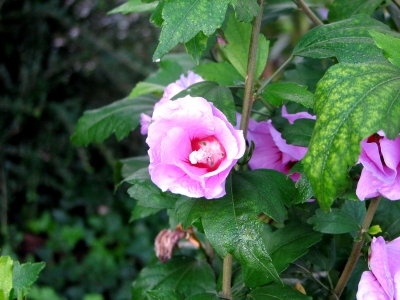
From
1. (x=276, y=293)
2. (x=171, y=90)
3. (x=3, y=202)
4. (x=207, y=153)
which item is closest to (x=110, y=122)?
(x=171, y=90)

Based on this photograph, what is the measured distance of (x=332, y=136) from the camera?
0.42 meters

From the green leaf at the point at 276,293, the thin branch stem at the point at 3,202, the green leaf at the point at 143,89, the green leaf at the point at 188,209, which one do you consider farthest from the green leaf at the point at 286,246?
the thin branch stem at the point at 3,202

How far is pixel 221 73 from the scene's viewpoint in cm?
65

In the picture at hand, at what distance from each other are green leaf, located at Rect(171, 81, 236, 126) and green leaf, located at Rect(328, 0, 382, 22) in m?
0.27

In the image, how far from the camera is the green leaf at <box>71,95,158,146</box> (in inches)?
31.2

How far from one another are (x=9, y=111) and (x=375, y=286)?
2.14 meters

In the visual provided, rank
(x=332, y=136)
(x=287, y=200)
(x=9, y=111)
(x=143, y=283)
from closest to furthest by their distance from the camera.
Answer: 1. (x=332, y=136)
2. (x=287, y=200)
3. (x=143, y=283)
4. (x=9, y=111)

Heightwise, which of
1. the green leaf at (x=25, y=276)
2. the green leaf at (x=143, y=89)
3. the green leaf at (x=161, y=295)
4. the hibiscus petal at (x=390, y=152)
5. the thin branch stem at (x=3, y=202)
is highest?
the hibiscus petal at (x=390, y=152)

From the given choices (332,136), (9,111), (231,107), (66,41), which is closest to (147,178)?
(231,107)

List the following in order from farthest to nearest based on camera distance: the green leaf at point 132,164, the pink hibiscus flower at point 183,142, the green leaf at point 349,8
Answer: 1. the green leaf at point 132,164
2. the green leaf at point 349,8
3. the pink hibiscus flower at point 183,142

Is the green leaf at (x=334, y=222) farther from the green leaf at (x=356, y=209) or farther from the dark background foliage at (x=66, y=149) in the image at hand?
the dark background foliage at (x=66, y=149)

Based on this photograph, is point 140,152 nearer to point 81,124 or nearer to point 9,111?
point 9,111

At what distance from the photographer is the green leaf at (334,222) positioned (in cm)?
57

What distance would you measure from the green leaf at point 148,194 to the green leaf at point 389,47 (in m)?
0.27
